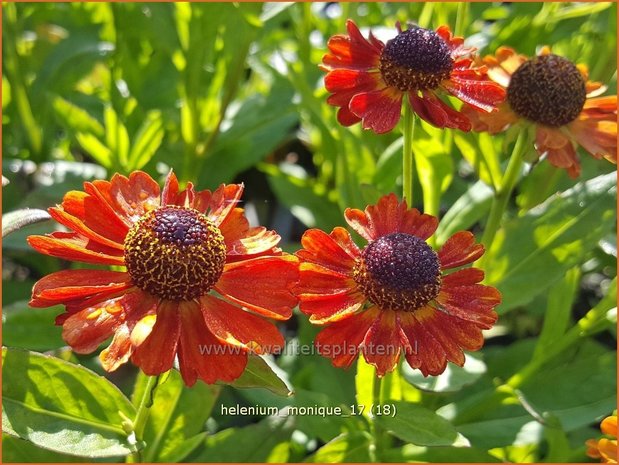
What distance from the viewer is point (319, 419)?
111 centimetres

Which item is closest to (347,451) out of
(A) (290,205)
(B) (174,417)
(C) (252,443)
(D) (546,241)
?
(C) (252,443)

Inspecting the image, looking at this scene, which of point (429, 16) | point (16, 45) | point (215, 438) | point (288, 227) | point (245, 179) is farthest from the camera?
point (245, 179)

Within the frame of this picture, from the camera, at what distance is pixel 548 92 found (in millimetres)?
1046

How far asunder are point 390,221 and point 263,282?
0.18 m

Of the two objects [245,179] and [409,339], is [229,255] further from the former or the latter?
[245,179]

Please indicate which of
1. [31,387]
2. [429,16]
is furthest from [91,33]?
[31,387]

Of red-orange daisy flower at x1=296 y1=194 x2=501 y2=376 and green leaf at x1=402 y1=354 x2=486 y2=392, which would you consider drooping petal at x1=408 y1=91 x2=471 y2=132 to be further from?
green leaf at x1=402 y1=354 x2=486 y2=392

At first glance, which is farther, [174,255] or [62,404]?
[62,404]

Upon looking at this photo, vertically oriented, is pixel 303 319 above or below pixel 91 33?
below

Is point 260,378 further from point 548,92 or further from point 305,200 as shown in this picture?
point 305,200

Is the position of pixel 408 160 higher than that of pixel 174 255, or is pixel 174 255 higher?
pixel 408 160

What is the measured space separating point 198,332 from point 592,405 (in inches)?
27.9

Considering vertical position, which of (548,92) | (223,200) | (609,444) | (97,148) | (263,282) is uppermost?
(97,148)

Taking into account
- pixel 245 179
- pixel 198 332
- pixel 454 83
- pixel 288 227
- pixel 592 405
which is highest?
pixel 245 179
